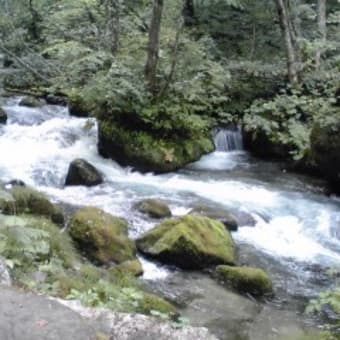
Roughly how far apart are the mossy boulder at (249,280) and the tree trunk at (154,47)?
22.1 ft

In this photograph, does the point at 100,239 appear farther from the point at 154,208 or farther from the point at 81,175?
the point at 81,175

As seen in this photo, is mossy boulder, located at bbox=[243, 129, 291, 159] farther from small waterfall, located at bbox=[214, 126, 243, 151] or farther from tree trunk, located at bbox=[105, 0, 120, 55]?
tree trunk, located at bbox=[105, 0, 120, 55]

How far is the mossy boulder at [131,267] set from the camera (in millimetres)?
7257

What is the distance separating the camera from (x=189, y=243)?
7.89 meters

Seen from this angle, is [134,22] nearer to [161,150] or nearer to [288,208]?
[161,150]

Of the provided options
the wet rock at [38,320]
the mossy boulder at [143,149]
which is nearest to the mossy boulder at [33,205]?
the mossy boulder at [143,149]

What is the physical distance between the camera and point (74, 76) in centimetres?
1333

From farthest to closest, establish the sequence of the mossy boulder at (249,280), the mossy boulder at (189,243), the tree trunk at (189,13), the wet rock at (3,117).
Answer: the tree trunk at (189,13) < the wet rock at (3,117) < the mossy boulder at (189,243) < the mossy boulder at (249,280)

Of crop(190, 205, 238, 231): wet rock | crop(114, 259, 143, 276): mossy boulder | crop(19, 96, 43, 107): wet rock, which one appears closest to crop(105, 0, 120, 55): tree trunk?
crop(19, 96, 43, 107): wet rock

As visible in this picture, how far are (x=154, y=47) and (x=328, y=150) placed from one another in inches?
180

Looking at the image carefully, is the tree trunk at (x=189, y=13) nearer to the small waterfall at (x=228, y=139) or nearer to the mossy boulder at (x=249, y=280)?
the small waterfall at (x=228, y=139)

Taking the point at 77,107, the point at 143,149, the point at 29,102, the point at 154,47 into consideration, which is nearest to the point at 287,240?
the point at 143,149

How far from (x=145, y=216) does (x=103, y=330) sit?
20.4 feet

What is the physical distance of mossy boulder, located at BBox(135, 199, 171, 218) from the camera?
964cm
